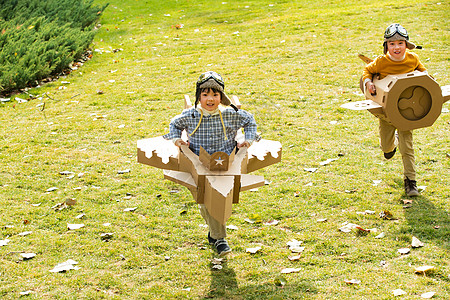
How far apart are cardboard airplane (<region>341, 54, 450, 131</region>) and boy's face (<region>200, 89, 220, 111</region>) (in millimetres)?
1422

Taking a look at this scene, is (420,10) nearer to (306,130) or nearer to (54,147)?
(306,130)

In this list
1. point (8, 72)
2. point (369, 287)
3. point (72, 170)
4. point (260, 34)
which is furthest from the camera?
point (260, 34)

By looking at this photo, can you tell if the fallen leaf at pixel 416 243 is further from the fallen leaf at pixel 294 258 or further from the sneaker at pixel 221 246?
the sneaker at pixel 221 246

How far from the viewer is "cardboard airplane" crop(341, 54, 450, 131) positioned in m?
5.71

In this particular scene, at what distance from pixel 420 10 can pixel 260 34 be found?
4162 mm

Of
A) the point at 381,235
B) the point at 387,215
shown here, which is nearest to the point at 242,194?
the point at 387,215

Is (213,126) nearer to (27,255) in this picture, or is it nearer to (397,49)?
(27,255)

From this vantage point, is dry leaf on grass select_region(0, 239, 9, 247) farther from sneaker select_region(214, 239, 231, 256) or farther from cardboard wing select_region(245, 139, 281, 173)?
cardboard wing select_region(245, 139, 281, 173)

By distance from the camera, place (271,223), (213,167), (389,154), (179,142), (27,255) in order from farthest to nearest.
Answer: (389,154), (271,223), (27,255), (179,142), (213,167)

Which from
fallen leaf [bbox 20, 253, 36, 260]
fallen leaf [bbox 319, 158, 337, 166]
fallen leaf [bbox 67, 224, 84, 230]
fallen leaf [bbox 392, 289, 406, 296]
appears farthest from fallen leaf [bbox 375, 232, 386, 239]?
fallen leaf [bbox 20, 253, 36, 260]

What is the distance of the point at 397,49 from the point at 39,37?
9159 millimetres

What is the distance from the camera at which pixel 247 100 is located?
9805 millimetres

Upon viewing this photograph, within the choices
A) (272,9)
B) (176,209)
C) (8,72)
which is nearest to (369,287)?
(176,209)

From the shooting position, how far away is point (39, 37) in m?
12.8
